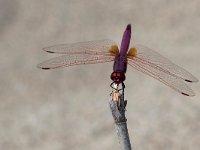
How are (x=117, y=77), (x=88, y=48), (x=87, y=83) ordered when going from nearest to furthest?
(x=117, y=77), (x=88, y=48), (x=87, y=83)

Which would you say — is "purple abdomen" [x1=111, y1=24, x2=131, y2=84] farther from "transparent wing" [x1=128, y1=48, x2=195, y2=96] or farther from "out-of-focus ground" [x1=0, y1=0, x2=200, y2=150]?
"out-of-focus ground" [x1=0, y1=0, x2=200, y2=150]

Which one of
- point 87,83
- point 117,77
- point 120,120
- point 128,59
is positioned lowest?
point 120,120

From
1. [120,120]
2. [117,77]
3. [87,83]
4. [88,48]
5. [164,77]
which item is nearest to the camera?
[120,120]

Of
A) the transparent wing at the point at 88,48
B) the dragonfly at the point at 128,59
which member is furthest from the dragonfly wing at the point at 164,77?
the transparent wing at the point at 88,48

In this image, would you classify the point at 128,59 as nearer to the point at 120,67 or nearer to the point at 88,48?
the point at 120,67

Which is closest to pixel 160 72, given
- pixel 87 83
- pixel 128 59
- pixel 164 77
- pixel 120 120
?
pixel 164 77

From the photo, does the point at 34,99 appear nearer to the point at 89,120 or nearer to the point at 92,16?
the point at 89,120

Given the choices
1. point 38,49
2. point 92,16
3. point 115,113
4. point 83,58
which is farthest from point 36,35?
point 115,113
